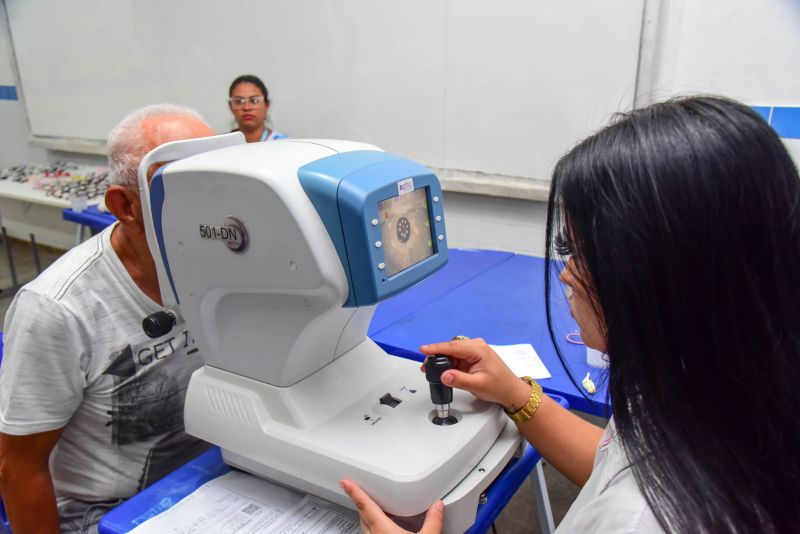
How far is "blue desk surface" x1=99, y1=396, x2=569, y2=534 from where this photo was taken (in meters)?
0.81

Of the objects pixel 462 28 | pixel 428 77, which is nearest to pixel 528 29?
pixel 462 28

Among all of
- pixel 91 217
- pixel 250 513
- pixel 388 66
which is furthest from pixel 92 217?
pixel 250 513

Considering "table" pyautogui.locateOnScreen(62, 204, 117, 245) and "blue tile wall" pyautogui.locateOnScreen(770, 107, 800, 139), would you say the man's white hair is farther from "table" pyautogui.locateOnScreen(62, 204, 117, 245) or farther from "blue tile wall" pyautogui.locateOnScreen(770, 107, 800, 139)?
"blue tile wall" pyautogui.locateOnScreen(770, 107, 800, 139)

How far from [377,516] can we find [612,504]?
274 millimetres

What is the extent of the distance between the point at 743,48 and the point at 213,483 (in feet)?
7.80

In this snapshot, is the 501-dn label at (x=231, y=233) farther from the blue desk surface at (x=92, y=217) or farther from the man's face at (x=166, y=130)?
the blue desk surface at (x=92, y=217)

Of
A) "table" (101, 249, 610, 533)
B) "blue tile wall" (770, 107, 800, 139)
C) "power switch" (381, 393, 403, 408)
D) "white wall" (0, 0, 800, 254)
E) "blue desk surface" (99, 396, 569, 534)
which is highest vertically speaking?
"white wall" (0, 0, 800, 254)

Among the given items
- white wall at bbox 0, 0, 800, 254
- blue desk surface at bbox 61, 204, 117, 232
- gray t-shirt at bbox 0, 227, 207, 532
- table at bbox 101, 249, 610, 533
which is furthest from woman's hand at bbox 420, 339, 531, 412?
blue desk surface at bbox 61, 204, 117, 232

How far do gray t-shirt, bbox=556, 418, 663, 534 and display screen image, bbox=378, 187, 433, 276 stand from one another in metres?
0.33

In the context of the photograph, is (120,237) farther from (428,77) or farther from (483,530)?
(428,77)

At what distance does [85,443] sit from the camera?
44.1 inches

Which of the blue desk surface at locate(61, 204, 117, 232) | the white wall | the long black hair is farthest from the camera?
Answer: the blue desk surface at locate(61, 204, 117, 232)

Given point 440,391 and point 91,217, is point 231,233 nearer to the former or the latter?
point 440,391

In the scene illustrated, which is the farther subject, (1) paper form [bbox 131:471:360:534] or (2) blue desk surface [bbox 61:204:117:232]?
(2) blue desk surface [bbox 61:204:117:232]
